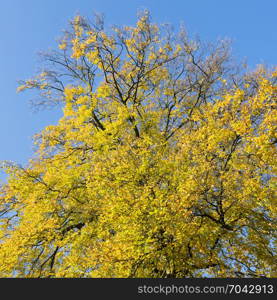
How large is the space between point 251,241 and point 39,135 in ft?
57.4

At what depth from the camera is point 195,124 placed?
2133 centimetres

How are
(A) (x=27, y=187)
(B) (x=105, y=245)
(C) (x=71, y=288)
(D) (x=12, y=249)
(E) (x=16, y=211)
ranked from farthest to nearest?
(E) (x=16, y=211)
(A) (x=27, y=187)
(D) (x=12, y=249)
(B) (x=105, y=245)
(C) (x=71, y=288)

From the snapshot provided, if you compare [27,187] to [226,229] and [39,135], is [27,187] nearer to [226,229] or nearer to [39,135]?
[39,135]

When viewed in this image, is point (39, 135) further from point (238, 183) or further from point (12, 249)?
point (238, 183)

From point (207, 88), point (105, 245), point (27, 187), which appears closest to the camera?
point (105, 245)

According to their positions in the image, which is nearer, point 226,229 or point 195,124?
point 226,229

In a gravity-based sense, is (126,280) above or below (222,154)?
below

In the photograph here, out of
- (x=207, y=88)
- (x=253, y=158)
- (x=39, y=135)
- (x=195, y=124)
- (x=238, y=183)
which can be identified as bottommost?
(x=238, y=183)

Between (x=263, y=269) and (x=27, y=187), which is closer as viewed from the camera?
(x=263, y=269)

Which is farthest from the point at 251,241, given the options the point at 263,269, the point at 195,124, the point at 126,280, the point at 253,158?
the point at 195,124

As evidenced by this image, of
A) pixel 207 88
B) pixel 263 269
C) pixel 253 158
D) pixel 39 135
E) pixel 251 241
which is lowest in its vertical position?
pixel 263 269

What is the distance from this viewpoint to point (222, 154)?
14.7 metres

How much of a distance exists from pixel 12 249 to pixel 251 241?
469 inches

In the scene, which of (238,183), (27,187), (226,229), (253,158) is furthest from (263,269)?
(27,187)
